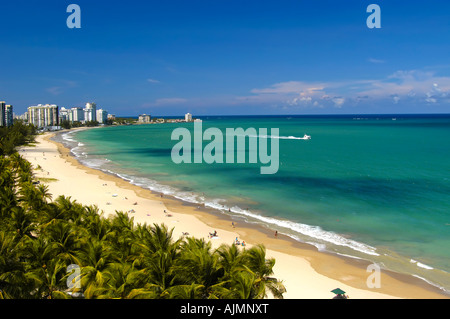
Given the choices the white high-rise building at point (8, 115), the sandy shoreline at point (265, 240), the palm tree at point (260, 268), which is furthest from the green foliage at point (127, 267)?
the white high-rise building at point (8, 115)

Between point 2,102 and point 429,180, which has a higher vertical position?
point 2,102

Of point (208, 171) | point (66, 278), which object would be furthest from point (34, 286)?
point (208, 171)

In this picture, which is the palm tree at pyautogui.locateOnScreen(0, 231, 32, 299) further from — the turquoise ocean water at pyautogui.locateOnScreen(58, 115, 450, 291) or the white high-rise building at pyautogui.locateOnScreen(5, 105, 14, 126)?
the white high-rise building at pyautogui.locateOnScreen(5, 105, 14, 126)

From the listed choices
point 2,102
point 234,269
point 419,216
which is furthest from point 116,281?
point 2,102

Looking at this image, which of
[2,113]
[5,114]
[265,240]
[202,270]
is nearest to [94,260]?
[202,270]
